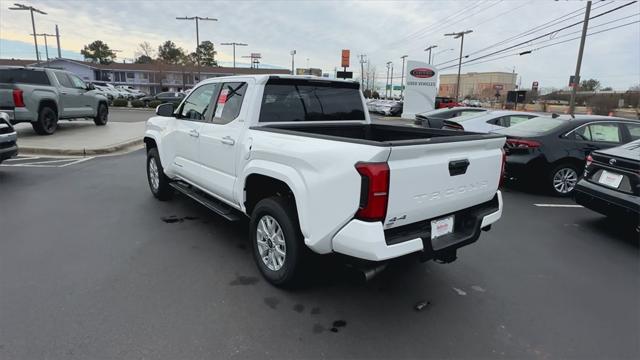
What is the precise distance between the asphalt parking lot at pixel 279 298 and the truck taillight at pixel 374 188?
2.53 feet

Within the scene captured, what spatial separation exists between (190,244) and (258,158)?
1.59m

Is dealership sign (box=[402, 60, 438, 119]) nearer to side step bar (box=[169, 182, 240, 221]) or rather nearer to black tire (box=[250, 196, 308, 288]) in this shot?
side step bar (box=[169, 182, 240, 221])

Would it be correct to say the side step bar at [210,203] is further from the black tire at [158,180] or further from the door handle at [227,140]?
the door handle at [227,140]

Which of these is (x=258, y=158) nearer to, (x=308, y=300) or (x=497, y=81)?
(x=308, y=300)

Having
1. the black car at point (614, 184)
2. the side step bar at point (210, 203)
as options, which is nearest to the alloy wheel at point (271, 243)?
the side step bar at point (210, 203)

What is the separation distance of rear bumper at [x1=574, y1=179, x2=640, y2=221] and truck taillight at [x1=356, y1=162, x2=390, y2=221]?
3935 millimetres

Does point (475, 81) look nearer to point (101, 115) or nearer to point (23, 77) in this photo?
point (101, 115)

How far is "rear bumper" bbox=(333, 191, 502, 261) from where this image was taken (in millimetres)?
2633

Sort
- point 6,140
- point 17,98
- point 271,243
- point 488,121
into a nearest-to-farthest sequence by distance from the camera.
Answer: point 271,243 < point 6,140 < point 488,121 < point 17,98

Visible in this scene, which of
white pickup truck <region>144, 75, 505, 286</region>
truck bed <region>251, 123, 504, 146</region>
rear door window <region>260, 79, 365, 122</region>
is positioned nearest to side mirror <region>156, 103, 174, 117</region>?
white pickup truck <region>144, 75, 505, 286</region>

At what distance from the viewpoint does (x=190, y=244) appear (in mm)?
4457

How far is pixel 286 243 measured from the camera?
3.27 m

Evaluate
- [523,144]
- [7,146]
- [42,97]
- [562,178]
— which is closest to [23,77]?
[42,97]

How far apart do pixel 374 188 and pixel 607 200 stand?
417 cm
